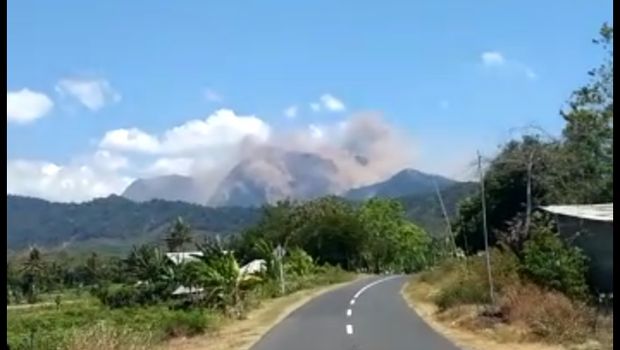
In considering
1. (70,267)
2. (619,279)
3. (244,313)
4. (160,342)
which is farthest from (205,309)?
(70,267)

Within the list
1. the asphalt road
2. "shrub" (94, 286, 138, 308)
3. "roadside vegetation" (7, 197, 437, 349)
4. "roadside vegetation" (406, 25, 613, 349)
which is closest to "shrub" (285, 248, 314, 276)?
"roadside vegetation" (7, 197, 437, 349)

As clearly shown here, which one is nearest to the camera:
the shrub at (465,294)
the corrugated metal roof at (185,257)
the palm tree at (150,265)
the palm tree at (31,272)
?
the shrub at (465,294)

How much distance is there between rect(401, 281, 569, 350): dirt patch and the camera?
58.7 feet

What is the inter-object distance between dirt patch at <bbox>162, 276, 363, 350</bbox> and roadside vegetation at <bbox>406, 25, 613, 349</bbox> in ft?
17.0

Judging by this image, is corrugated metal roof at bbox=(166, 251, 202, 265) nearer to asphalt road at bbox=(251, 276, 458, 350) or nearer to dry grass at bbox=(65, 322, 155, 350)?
asphalt road at bbox=(251, 276, 458, 350)

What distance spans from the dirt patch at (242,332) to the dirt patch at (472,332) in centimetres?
456

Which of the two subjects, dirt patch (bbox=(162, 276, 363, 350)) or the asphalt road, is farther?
dirt patch (bbox=(162, 276, 363, 350))

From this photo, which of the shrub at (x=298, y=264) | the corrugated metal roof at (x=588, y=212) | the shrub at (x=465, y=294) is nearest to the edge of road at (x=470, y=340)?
the shrub at (x=465, y=294)

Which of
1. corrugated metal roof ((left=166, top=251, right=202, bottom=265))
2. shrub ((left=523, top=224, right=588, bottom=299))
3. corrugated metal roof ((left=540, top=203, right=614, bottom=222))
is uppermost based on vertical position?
corrugated metal roof ((left=540, top=203, right=614, bottom=222))

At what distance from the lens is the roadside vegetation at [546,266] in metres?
18.7

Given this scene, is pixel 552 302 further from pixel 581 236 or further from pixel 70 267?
pixel 70 267

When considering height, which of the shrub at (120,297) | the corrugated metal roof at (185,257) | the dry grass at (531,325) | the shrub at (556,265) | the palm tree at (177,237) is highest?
the palm tree at (177,237)

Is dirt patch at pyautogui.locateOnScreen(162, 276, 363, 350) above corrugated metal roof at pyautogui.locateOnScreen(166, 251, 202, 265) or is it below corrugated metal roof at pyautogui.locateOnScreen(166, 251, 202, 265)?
below

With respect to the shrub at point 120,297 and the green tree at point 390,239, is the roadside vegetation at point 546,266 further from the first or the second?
the green tree at point 390,239
